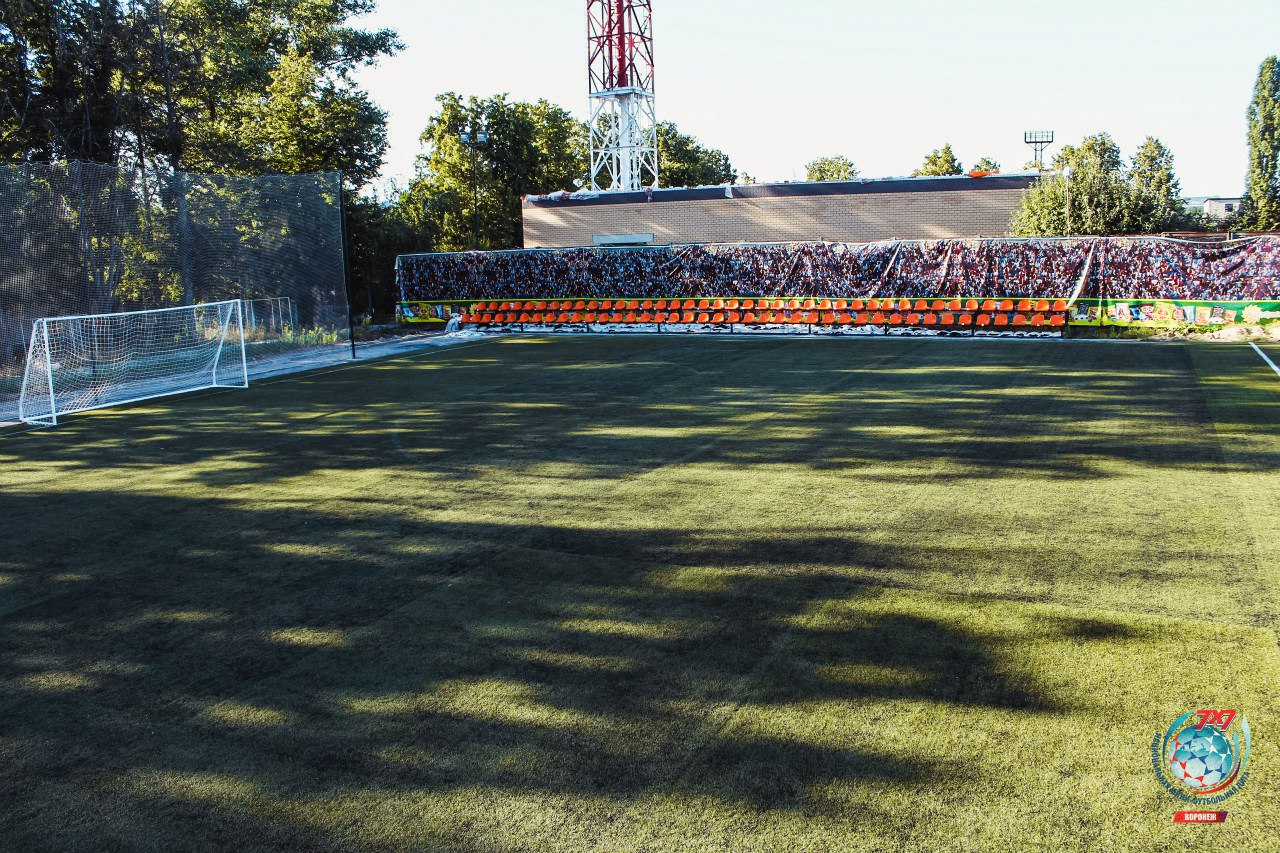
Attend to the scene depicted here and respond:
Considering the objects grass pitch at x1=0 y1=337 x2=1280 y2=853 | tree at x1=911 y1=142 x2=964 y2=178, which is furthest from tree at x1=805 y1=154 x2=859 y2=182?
grass pitch at x1=0 y1=337 x2=1280 y2=853

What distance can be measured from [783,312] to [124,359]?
46.0ft

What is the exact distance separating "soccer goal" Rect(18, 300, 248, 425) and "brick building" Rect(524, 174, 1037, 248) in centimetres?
1507

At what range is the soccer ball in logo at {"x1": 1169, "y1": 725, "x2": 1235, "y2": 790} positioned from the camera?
3.72 meters

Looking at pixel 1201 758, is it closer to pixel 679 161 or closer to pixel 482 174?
pixel 482 174

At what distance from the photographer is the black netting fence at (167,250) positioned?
15047mm

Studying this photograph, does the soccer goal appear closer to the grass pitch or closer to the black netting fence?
the black netting fence

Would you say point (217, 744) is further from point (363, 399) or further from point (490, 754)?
point (363, 399)

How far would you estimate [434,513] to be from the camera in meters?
7.65

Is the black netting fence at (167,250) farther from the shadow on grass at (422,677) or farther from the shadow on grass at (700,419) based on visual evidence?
the shadow on grass at (422,677)

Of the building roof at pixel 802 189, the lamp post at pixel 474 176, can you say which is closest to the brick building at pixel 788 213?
the building roof at pixel 802 189

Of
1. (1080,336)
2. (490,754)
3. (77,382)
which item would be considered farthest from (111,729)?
(1080,336)

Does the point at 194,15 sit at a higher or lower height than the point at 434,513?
higher

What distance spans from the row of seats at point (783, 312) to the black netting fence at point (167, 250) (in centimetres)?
512

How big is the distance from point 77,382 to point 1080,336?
19.1 m
